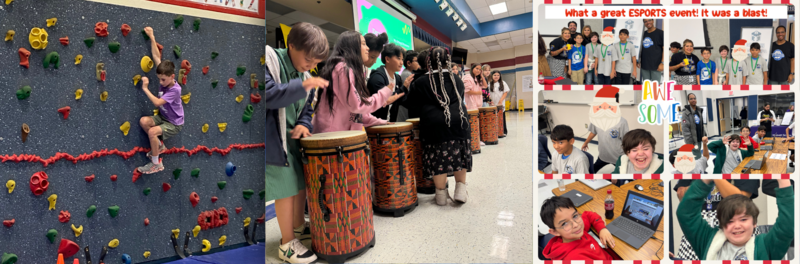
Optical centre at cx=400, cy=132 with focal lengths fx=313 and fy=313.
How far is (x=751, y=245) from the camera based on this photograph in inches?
44.7

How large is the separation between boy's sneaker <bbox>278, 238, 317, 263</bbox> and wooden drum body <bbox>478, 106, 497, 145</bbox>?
162 inches

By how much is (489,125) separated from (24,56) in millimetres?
4938

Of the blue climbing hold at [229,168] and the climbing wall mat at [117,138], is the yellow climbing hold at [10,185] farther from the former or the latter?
the blue climbing hold at [229,168]

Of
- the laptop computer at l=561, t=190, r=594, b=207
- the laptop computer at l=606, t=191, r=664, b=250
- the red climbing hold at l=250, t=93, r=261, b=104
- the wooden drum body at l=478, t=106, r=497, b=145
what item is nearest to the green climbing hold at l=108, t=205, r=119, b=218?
the red climbing hold at l=250, t=93, r=261, b=104

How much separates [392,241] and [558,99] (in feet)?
3.65

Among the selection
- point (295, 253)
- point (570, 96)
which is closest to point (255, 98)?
point (295, 253)

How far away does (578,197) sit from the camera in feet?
3.88

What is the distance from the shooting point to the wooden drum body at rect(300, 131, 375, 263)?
139 centimetres

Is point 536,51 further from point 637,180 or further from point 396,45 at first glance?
point 396,45

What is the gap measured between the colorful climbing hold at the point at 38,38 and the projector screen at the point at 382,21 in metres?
1.14

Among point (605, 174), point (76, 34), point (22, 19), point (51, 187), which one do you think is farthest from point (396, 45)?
point (51, 187)

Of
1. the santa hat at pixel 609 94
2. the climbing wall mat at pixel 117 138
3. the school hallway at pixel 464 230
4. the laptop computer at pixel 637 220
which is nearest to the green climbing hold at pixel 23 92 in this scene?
the climbing wall mat at pixel 117 138

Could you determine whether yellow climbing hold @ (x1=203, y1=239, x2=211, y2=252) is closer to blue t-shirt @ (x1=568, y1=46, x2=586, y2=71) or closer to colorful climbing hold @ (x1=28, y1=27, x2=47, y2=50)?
colorful climbing hold @ (x1=28, y1=27, x2=47, y2=50)

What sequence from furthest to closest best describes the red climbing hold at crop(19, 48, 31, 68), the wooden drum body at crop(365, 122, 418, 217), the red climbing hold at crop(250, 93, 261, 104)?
the wooden drum body at crop(365, 122, 418, 217), the red climbing hold at crop(250, 93, 261, 104), the red climbing hold at crop(19, 48, 31, 68)
